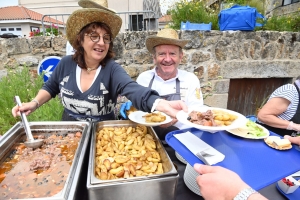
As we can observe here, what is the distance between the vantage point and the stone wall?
3178mm

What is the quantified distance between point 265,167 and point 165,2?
579 cm

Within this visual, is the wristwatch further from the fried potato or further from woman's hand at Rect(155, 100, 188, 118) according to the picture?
woman's hand at Rect(155, 100, 188, 118)

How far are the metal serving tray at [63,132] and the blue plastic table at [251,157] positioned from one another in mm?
515

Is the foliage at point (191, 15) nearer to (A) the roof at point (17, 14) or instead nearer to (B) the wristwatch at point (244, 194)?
(B) the wristwatch at point (244, 194)

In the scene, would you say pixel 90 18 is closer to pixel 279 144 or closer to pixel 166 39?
pixel 166 39

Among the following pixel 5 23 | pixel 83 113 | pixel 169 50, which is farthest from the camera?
pixel 5 23

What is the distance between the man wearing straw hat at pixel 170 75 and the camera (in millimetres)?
2164

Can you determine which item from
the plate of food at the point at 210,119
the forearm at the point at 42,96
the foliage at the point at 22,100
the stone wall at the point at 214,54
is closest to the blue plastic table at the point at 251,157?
the plate of food at the point at 210,119

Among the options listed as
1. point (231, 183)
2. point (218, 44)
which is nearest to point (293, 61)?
point (218, 44)

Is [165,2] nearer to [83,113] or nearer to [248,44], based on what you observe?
[248,44]

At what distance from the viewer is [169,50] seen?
218cm

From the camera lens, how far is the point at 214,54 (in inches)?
139

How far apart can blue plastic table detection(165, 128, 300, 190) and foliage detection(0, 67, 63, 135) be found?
5.72 feet

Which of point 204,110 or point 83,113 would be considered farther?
point 83,113
